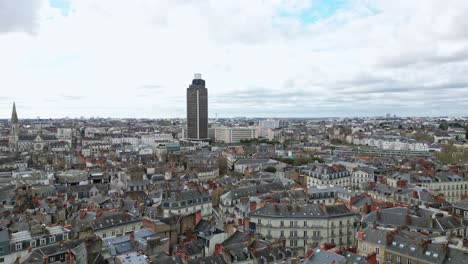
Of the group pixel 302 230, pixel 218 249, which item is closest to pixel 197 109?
pixel 302 230

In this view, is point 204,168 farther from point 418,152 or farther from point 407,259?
point 418,152

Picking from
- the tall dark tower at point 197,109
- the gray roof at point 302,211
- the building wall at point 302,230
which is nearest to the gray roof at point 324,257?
the building wall at point 302,230

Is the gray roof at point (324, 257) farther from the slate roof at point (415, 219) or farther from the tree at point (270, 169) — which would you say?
the tree at point (270, 169)

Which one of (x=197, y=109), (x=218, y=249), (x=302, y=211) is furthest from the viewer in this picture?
(x=197, y=109)

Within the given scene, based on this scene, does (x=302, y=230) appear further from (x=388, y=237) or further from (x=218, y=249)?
(x=218, y=249)

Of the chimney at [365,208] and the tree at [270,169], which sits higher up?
the chimney at [365,208]

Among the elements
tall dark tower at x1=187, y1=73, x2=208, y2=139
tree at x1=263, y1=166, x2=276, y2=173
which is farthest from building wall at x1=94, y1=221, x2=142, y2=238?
tall dark tower at x1=187, y1=73, x2=208, y2=139

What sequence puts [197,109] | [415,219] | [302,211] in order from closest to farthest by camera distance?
[415,219]
[302,211]
[197,109]

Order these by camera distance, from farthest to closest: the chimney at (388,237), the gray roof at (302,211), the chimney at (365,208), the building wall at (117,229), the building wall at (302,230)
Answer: the chimney at (365,208)
the gray roof at (302,211)
the building wall at (302,230)
the building wall at (117,229)
the chimney at (388,237)

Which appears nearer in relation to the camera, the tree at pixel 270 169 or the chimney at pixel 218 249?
the chimney at pixel 218 249

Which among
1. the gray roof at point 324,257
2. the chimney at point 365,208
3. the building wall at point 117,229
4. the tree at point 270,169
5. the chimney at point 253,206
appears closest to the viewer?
the gray roof at point 324,257
